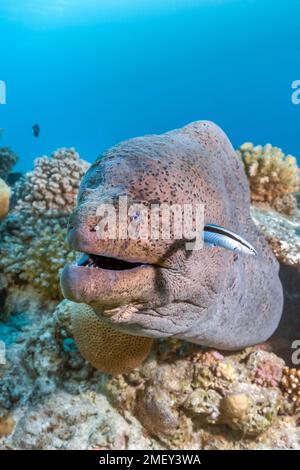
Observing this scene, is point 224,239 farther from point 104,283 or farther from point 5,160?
point 5,160

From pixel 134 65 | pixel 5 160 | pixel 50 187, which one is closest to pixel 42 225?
pixel 50 187

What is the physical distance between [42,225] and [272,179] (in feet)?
10.5

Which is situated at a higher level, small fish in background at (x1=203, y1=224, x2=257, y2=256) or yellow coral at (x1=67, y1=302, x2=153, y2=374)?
small fish in background at (x1=203, y1=224, x2=257, y2=256)

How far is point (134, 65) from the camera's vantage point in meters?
114

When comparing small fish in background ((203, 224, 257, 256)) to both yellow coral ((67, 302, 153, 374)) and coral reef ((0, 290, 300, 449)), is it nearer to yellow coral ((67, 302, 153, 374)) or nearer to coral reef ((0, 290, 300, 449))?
yellow coral ((67, 302, 153, 374))

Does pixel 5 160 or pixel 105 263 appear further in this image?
pixel 5 160

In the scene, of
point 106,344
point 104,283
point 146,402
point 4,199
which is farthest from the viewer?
point 4,199

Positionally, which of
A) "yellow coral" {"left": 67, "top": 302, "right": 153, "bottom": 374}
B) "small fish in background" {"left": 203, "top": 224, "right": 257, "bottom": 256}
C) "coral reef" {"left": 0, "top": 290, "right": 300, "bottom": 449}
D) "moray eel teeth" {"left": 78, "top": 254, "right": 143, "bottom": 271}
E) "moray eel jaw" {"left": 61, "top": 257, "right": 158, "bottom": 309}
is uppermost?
"small fish in background" {"left": 203, "top": 224, "right": 257, "bottom": 256}

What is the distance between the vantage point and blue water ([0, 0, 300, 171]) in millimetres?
75188

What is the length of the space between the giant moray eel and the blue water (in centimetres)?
7057

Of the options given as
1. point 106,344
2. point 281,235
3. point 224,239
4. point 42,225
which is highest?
point 42,225

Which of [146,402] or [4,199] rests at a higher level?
[4,199]

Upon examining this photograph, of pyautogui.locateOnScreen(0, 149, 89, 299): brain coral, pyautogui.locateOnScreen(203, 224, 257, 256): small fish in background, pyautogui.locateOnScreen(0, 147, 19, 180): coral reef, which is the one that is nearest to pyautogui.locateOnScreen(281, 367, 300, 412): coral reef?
pyautogui.locateOnScreen(203, 224, 257, 256): small fish in background
